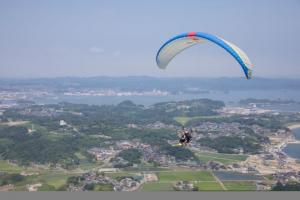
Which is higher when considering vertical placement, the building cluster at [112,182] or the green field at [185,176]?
the green field at [185,176]

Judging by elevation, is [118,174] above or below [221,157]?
below

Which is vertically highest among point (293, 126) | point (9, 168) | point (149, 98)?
point (149, 98)

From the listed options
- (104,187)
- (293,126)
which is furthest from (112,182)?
(293,126)

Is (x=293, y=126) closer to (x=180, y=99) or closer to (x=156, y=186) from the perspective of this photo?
(x=156, y=186)

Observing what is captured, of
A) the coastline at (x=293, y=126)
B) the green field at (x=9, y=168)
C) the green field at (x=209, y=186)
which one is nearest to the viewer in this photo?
the green field at (x=209, y=186)

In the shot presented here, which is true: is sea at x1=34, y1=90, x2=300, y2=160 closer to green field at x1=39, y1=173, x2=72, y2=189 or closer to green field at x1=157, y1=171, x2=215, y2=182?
green field at x1=157, y1=171, x2=215, y2=182

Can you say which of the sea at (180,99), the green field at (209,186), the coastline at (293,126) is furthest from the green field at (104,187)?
the coastline at (293,126)

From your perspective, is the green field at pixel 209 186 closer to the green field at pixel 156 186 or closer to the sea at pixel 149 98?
the green field at pixel 156 186

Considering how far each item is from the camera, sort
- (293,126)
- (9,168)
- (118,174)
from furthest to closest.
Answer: (293,126) → (9,168) → (118,174)
